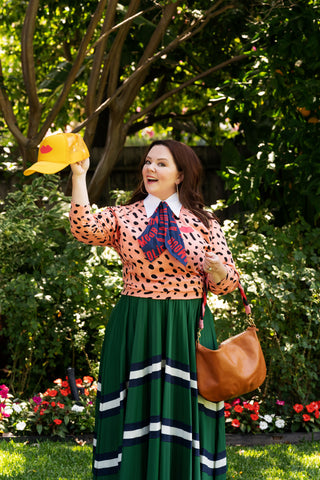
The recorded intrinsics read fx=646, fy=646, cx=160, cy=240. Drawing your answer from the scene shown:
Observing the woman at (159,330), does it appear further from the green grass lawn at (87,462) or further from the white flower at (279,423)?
the white flower at (279,423)

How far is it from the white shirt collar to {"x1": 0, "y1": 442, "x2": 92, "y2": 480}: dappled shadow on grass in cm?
157

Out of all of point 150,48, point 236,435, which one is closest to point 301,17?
point 150,48

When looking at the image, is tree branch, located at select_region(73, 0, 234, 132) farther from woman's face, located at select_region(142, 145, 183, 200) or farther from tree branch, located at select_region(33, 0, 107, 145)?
woman's face, located at select_region(142, 145, 183, 200)

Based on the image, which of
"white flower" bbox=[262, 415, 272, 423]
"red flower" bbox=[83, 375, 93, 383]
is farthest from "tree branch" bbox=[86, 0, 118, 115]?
"white flower" bbox=[262, 415, 272, 423]

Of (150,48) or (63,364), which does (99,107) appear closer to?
(150,48)

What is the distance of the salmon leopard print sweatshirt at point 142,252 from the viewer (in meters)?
2.48

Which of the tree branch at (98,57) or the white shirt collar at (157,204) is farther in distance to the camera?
the tree branch at (98,57)

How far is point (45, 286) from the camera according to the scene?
4.30 metres

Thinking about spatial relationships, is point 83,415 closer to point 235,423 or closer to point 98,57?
point 235,423

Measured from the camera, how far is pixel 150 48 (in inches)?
190

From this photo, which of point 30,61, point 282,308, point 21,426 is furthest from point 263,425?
point 30,61

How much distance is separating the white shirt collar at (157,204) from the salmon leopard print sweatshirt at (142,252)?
2cm

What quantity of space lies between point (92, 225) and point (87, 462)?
1685mm

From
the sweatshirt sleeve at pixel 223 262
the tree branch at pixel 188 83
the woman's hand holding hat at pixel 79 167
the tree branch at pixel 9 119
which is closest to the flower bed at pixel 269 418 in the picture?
the sweatshirt sleeve at pixel 223 262
